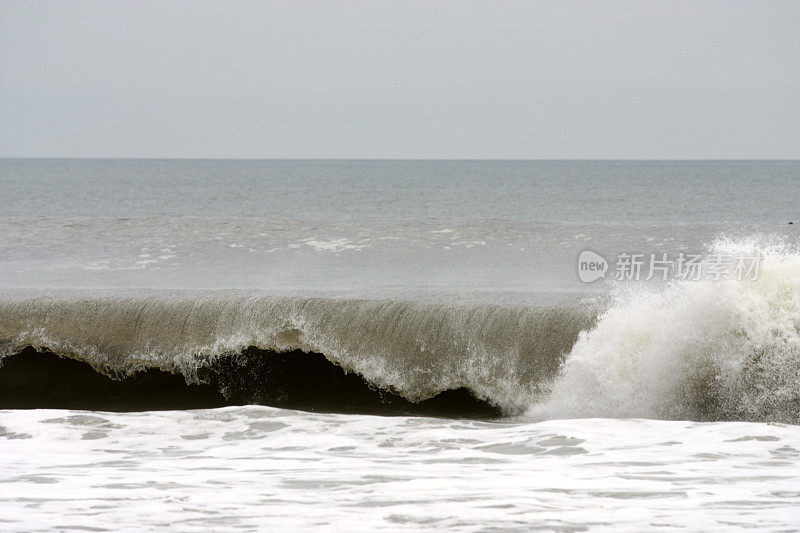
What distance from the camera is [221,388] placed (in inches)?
310

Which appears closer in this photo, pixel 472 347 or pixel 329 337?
pixel 472 347

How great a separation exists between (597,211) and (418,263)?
1659 cm

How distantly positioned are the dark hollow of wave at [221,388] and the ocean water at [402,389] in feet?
0.07

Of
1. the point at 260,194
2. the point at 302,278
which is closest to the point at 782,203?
the point at 260,194

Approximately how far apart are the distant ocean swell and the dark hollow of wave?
0.06 feet

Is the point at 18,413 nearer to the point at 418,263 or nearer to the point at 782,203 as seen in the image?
the point at 418,263

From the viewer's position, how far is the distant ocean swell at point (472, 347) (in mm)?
6711

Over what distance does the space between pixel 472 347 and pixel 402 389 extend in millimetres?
759
